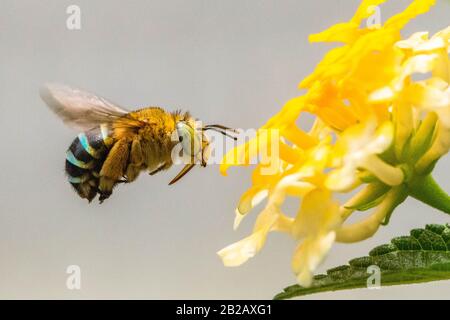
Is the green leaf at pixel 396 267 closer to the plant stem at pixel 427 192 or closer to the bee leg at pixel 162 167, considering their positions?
the plant stem at pixel 427 192

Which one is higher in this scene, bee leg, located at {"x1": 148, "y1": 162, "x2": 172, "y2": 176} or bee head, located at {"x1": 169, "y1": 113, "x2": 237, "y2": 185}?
bee head, located at {"x1": 169, "y1": 113, "x2": 237, "y2": 185}

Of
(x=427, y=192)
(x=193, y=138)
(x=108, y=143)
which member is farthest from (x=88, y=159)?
(x=427, y=192)

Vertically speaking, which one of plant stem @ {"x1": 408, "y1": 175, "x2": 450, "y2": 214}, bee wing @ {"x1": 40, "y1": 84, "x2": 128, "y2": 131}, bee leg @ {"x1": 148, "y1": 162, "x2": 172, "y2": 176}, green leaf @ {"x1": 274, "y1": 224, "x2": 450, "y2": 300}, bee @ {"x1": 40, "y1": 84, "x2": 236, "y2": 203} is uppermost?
bee wing @ {"x1": 40, "y1": 84, "x2": 128, "y2": 131}

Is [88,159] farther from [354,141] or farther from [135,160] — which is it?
[354,141]

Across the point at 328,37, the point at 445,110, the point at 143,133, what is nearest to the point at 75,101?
the point at 143,133

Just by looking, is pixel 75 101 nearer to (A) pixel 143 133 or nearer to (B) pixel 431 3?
(A) pixel 143 133

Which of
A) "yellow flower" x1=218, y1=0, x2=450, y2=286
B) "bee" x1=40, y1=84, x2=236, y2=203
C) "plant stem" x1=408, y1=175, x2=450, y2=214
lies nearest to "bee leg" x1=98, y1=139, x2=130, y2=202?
"bee" x1=40, y1=84, x2=236, y2=203

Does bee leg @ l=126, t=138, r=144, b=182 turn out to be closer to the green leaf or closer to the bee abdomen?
the bee abdomen

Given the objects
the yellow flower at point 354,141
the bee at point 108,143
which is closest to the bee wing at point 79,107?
the bee at point 108,143
